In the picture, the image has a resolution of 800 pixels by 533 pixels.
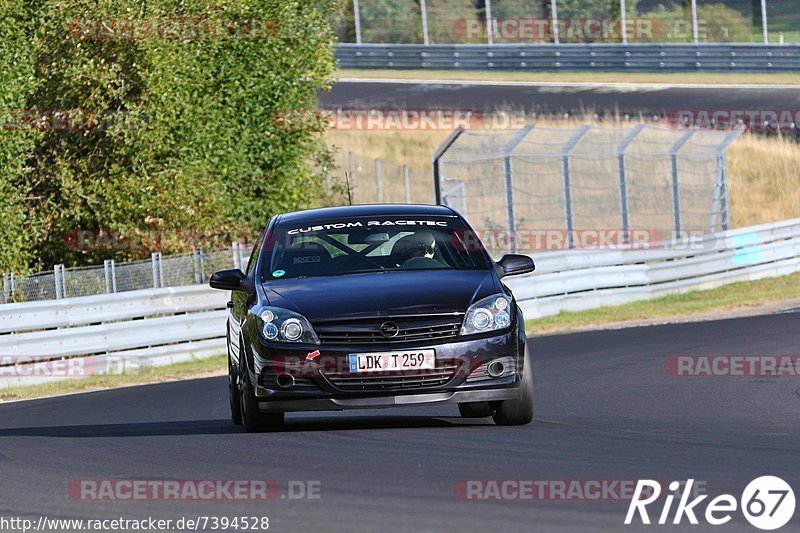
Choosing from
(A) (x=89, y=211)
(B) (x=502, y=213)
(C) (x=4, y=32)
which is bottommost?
(B) (x=502, y=213)

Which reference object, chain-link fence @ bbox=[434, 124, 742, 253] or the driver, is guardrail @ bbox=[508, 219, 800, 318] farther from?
the driver

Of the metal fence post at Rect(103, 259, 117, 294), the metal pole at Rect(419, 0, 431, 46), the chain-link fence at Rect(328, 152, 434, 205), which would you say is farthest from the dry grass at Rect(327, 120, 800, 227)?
the metal fence post at Rect(103, 259, 117, 294)

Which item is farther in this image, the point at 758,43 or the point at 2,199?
the point at 758,43

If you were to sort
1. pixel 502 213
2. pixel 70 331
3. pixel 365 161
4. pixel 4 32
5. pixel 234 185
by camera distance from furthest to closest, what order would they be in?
pixel 365 161, pixel 502 213, pixel 234 185, pixel 4 32, pixel 70 331

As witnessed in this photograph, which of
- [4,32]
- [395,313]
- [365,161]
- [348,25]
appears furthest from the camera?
[348,25]

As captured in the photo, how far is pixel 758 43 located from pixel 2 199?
25.0m

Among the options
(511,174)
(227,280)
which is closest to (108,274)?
(511,174)

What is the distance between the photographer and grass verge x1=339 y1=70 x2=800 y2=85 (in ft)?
147

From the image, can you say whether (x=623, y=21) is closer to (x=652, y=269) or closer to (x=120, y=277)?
(x=652, y=269)

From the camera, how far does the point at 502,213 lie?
37812mm

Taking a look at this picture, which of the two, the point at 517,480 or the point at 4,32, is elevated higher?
the point at 4,32

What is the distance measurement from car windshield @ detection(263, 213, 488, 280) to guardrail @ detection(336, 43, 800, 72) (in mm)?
32841

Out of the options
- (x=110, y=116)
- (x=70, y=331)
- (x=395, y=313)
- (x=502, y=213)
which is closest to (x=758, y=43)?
(x=502, y=213)

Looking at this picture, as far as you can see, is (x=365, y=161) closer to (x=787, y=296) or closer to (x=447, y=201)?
(x=447, y=201)
